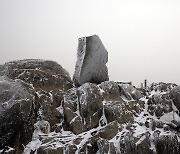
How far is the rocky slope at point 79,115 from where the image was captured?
499 inches

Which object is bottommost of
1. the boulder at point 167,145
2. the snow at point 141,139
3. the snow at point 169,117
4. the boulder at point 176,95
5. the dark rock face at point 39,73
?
the boulder at point 167,145

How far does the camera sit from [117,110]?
15.0m

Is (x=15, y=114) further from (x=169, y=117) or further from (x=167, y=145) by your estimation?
(x=169, y=117)

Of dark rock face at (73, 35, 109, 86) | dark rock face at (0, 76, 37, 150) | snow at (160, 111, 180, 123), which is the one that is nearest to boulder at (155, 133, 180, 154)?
snow at (160, 111, 180, 123)

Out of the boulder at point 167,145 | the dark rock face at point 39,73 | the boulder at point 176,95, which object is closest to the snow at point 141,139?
the boulder at point 167,145

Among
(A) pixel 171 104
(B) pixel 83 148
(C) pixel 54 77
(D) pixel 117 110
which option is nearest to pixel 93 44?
(C) pixel 54 77

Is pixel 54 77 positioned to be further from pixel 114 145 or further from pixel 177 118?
pixel 177 118

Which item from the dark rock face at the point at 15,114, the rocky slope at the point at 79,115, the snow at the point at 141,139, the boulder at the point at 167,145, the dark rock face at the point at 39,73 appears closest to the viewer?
the dark rock face at the point at 15,114

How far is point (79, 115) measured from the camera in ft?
48.2

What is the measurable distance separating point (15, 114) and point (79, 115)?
3.84m

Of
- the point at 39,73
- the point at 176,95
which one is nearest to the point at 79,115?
the point at 39,73

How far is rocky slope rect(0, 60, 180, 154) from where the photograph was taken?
41.6 ft

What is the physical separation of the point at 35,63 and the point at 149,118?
870 cm

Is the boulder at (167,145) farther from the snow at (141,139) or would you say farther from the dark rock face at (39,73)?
the dark rock face at (39,73)
